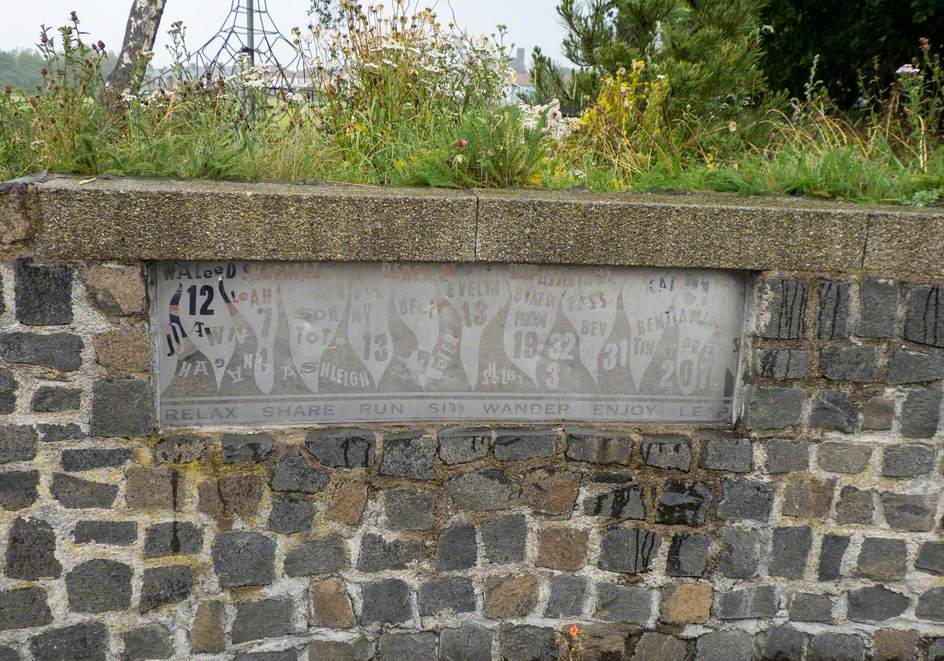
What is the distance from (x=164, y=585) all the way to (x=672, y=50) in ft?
16.0

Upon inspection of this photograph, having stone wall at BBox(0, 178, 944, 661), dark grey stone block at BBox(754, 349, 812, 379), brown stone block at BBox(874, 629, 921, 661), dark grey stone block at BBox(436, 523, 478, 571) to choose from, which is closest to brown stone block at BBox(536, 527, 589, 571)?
stone wall at BBox(0, 178, 944, 661)

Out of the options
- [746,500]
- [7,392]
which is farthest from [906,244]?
[7,392]

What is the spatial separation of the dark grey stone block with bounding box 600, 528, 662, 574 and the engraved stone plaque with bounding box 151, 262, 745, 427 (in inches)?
18.1

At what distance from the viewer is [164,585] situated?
302 centimetres

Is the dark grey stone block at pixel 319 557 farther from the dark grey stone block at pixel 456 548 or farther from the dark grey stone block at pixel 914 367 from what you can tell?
the dark grey stone block at pixel 914 367

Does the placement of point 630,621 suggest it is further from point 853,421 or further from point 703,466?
point 853,421

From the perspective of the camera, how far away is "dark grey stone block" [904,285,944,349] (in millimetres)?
3086

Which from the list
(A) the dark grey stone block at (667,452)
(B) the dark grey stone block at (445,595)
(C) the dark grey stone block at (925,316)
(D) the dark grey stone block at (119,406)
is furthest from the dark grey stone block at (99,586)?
(C) the dark grey stone block at (925,316)

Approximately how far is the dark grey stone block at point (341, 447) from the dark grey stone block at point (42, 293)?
0.95 m

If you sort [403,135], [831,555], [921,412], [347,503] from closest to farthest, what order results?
[347,503] < [921,412] < [831,555] < [403,135]

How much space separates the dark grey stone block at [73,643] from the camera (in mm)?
2980

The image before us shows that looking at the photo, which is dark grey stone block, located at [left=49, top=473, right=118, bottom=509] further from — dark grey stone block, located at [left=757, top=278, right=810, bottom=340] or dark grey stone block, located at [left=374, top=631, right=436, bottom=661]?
dark grey stone block, located at [left=757, top=278, right=810, bottom=340]

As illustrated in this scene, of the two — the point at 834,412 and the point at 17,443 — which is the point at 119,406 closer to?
the point at 17,443

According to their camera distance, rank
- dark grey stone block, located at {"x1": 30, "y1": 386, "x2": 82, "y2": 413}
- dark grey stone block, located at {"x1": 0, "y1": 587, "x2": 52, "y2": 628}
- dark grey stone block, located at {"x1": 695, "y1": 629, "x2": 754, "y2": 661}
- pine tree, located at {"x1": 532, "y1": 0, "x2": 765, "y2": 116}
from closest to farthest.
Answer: dark grey stone block, located at {"x1": 30, "y1": 386, "x2": 82, "y2": 413} → dark grey stone block, located at {"x1": 0, "y1": 587, "x2": 52, "y2": 628} → dark grey stone block, located at {"x1": 695, "y1": 629, "x2": 754, "y2": 661} → pine tree, located at {"x1": 532, "y1": 0, "x2": 765, "y2": 116}
